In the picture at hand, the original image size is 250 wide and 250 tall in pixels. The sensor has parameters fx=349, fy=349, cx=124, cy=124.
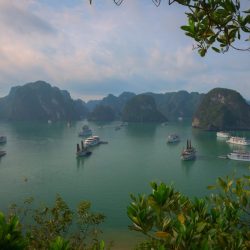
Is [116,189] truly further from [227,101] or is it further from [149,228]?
[227,101]

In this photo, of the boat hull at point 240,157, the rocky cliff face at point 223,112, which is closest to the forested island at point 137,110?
the rocky cliff face at point 223,112

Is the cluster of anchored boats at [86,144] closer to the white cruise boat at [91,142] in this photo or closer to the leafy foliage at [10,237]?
the white cruise boat at [91,142]

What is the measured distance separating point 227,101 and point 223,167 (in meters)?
95.6

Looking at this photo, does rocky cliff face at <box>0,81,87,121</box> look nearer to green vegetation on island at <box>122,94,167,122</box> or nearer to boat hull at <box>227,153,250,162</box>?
green vegetation on island at <box>122,94,167,122</box>

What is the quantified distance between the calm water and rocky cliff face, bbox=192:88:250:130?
1994 inches

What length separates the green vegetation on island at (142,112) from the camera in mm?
163625

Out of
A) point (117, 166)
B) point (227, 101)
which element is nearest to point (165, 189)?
point (117, 166)

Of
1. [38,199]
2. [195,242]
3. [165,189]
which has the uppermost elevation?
[165,189]

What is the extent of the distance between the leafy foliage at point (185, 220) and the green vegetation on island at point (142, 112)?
6192 inches

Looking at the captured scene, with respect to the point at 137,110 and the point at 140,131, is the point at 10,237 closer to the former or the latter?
the point at 140,131

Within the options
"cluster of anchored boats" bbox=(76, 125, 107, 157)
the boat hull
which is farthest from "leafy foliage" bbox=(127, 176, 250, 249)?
"cluster of anchored boats" bbox=(76, 125, 107, 157)

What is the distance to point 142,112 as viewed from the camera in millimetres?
166125

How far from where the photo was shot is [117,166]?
173ft

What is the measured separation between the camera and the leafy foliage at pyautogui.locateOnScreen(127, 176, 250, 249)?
3969 millimetres
